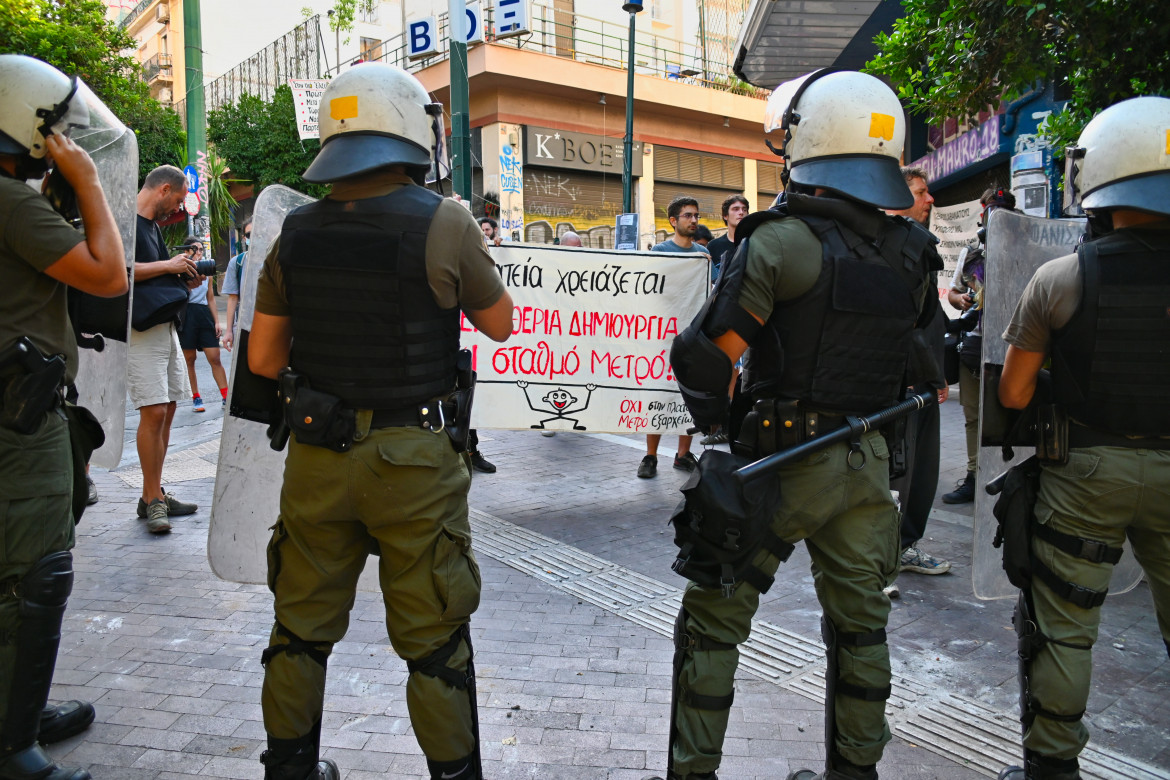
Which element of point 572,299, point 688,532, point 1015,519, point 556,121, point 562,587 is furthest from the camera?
point 556,121

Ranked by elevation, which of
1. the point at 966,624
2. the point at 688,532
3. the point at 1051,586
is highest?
the point at 688,532

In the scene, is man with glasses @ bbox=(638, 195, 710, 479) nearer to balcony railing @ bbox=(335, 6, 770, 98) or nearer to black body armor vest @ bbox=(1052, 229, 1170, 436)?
black body armor vest @ bbox=(1052, 229, 1170, 436)

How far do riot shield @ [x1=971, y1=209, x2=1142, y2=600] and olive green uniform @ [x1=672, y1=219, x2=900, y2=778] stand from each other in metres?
1.08

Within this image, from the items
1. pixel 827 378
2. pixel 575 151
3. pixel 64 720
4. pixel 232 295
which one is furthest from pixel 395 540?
pixel 575 151

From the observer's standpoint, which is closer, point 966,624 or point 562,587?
point 966,624

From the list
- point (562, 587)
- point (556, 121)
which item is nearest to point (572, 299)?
point (562, 587)

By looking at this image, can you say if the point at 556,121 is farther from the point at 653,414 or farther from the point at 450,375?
the point at 450,375

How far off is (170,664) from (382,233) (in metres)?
2.28

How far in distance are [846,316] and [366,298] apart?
133 centimetres

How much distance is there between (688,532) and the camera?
2537 mm

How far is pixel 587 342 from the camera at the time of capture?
20.4ft

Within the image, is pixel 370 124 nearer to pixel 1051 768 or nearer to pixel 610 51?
pixel 1051 768

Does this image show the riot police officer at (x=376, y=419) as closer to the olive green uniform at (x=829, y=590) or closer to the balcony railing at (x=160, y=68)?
the olive green uniform at (x=829, y=590)

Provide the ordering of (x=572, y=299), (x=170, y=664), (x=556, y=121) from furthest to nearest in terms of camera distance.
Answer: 1. (x=556, y=121)
2. (x=572, y=299)
3. (x=170, y=664)
